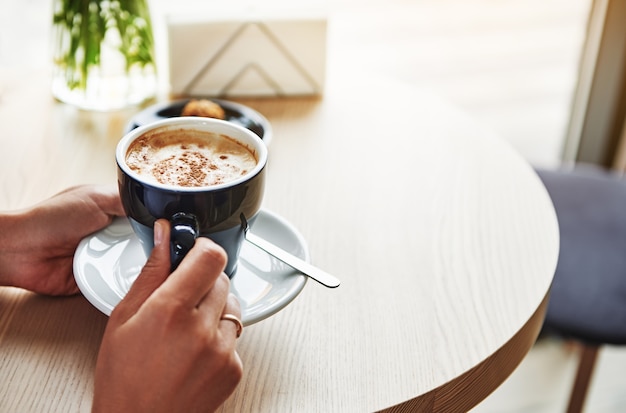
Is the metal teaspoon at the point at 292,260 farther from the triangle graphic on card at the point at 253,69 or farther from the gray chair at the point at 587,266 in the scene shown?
the gray chair at the point at 587,266

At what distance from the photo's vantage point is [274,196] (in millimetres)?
967

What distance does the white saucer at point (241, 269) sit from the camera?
719 mm

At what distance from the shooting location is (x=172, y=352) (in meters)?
0.61

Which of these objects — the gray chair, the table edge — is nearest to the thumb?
the table edge

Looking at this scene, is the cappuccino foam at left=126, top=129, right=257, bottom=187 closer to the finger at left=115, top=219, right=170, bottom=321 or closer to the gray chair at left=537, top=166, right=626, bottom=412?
the finger at left=115, top=219, right=170, bottom=321

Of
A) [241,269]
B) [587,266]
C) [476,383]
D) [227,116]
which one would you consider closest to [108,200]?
[241,269]

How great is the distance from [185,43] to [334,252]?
20.5 inches

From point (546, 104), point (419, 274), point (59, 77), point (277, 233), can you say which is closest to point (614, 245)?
point (419, 274)

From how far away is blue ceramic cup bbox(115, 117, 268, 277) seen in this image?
0.66 meters

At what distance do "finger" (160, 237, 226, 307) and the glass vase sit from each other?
598 mm

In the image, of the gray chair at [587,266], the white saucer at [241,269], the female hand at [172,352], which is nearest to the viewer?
the female hand at [172,352]

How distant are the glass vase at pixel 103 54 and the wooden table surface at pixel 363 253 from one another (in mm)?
38

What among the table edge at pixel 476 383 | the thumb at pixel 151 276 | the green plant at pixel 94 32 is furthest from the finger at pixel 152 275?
the green plant at pixel 94 32

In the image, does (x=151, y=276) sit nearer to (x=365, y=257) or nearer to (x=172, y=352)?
(x=172, y=352)
